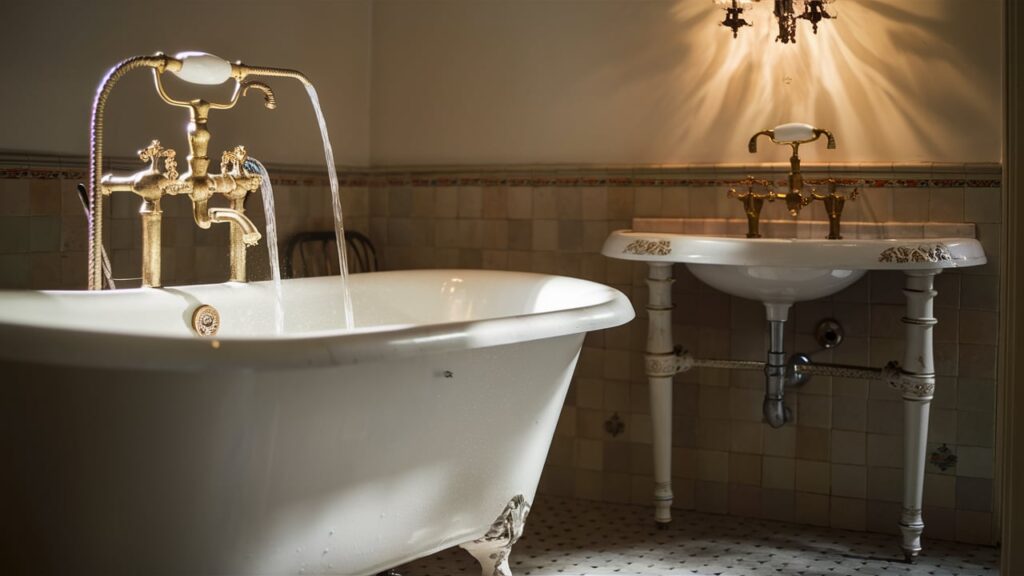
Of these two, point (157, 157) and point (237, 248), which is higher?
point (157, 157)

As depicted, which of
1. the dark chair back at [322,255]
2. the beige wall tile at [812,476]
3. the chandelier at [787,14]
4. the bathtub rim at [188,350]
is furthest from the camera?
the dark chair back at [322,255]

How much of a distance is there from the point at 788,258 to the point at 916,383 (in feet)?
1.55

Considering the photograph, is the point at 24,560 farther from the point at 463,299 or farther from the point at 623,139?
the point at 623,139

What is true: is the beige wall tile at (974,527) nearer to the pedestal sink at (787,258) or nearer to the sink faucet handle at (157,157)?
the pedestal sink at (787,258)

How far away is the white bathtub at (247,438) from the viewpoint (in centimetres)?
144

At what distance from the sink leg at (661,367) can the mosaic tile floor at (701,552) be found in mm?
148

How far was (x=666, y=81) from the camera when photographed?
3008 millimetres

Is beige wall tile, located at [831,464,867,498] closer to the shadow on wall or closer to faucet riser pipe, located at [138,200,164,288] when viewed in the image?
the shadow on wall

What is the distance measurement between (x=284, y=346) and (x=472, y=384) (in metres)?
0.51

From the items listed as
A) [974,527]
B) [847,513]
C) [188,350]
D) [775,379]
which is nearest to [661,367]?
[775,379]

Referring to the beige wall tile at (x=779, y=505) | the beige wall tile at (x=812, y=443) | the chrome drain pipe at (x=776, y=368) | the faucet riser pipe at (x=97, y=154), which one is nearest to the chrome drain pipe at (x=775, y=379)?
the chrome drain pipe at (x=776, y=368)

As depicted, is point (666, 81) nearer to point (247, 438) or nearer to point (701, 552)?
point (701, 552)

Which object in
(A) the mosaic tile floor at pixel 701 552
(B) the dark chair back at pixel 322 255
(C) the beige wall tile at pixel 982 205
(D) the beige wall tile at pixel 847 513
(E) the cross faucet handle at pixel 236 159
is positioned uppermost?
(E) the cross faucet handle at pixel 236 159

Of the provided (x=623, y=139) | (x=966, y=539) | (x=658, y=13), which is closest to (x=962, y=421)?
(x=966, y=539)
